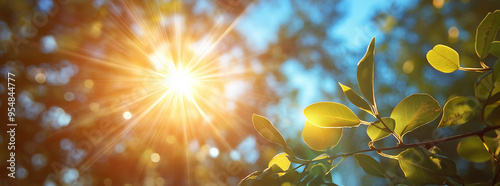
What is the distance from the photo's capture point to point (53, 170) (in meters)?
2.81

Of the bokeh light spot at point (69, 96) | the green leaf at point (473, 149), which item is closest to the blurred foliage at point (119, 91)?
the bokeh light spot at point (69, 96)

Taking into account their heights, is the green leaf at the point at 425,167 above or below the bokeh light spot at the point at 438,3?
below

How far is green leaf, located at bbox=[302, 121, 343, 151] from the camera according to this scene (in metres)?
0.33

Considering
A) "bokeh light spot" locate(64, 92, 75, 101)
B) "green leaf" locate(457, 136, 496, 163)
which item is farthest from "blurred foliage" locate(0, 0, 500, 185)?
"green leaf" locate(457, 136, 496, 163)

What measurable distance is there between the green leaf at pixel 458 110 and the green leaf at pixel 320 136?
126mm

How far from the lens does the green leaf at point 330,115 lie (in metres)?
0.30

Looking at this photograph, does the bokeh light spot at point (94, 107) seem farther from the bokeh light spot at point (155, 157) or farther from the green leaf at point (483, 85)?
the green leaf at point (483, 85)

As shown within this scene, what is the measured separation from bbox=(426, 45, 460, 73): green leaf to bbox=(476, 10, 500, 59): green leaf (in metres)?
0.03

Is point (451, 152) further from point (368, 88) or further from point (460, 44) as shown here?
point (368, 88)

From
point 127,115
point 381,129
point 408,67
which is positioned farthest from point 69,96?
point 408,67

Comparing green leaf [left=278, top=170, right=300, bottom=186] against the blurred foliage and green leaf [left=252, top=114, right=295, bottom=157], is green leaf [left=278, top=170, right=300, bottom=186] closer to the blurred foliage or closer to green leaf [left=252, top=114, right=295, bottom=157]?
green leaf [left=252, top=114, right=295, bottom=157]

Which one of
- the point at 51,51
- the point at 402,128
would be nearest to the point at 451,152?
the point at 402,128

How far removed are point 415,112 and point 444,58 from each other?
13cm

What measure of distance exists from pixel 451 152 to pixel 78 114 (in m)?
3.89
